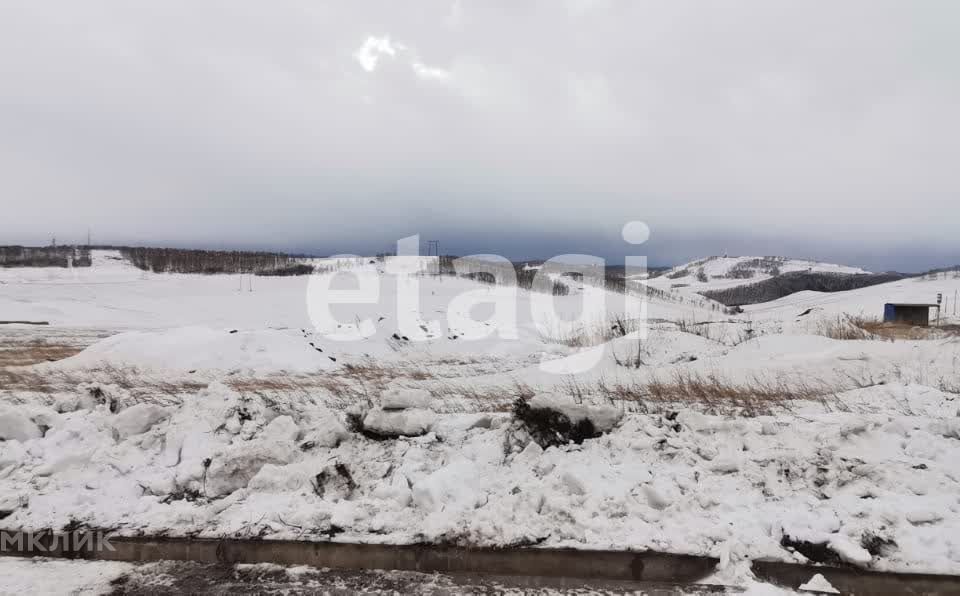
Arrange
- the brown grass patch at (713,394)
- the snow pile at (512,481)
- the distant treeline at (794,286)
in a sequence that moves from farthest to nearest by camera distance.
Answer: the distant treeline at (794,286) → the brown grass patch at (713,394) → the snow pile at (512,481)

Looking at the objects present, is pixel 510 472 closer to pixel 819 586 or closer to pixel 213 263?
pixel 819 586

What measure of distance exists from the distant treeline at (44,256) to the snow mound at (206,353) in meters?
62.2

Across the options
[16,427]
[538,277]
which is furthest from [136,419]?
[538,277]

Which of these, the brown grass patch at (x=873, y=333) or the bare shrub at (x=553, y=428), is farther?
the brown grass patch at (x=873, y=333)

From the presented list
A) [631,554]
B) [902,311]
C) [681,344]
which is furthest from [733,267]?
[631,554]

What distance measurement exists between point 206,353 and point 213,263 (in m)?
50.9

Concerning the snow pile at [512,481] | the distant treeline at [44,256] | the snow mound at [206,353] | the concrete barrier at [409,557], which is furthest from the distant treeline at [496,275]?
the distant treeline at [44,256]

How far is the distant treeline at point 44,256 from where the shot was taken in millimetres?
60000

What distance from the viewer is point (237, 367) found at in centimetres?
1170

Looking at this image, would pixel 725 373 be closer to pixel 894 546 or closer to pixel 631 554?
pixel 894 546

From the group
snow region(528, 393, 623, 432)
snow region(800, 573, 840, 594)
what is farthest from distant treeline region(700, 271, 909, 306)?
snow region(800, 573, 840, 594)

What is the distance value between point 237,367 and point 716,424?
10953mm

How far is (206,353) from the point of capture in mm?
12344

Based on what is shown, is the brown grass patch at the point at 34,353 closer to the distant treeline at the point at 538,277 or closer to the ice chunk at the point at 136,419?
the ice chunk at the point at 136,419
